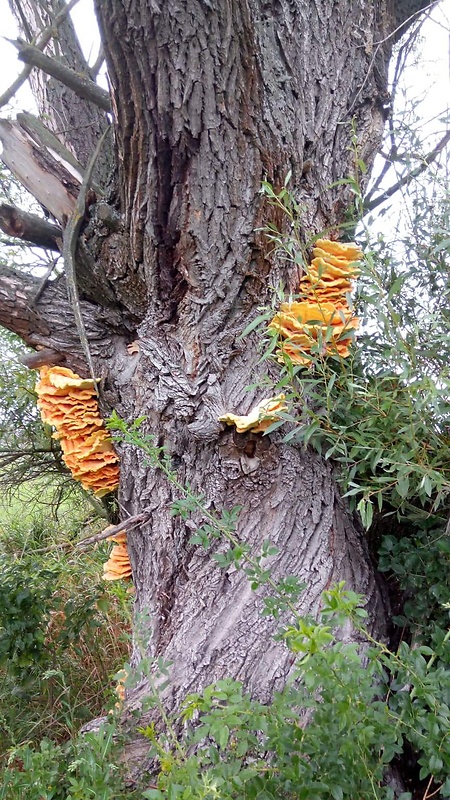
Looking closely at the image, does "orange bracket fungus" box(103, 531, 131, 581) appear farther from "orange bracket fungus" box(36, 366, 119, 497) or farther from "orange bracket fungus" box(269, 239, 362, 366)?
"orange bracket fungus" box(269, 239, 362, 366)

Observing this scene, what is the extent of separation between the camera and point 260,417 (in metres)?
1.59

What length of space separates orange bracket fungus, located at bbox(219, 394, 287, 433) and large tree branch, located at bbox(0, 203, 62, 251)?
98 centimetres

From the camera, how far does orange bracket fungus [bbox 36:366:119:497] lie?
76.9 inches

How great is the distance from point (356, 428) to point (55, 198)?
1374 mm

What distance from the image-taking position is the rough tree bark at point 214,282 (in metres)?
1.59

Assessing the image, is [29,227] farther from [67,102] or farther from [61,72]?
[67,102]

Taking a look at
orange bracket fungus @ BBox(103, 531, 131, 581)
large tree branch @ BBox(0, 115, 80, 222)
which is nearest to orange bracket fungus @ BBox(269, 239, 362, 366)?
large tree branch @ BBox(0, 115, 80, 222)

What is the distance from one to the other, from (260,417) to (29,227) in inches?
45.2

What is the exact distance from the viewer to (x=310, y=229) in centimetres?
184

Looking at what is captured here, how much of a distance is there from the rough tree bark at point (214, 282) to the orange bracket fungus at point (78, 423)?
0.07 metres

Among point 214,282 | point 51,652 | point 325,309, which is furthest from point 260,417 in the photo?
point 51,652

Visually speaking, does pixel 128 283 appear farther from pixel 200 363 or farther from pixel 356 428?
pixel 356 428

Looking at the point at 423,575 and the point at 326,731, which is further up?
the point at 423,575

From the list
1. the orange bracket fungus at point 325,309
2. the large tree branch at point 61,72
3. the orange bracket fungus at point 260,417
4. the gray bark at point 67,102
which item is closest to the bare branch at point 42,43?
the large tree branch at point 61,72
